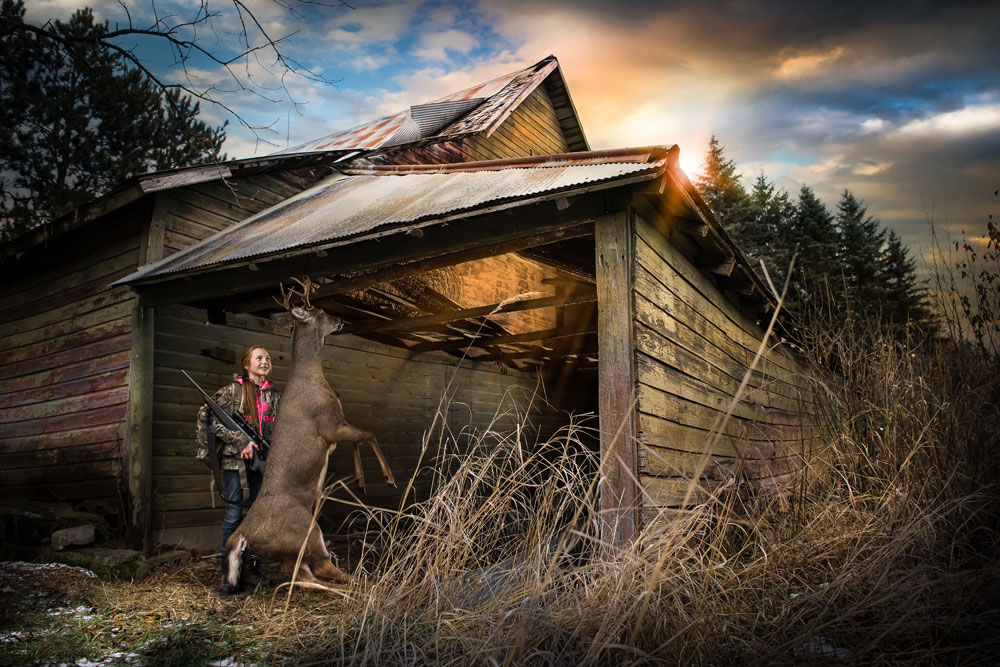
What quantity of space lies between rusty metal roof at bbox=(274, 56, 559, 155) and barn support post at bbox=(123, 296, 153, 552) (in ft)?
12.9

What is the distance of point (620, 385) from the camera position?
4.08m

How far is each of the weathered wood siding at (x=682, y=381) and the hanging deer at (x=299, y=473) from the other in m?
1.94

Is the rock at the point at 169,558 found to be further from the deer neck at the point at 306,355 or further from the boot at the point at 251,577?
the deer neck at the point at 306,355

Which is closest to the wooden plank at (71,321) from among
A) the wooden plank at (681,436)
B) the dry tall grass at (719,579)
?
the dry tall grass at (719,579)

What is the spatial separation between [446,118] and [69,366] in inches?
270

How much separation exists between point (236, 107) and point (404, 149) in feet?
13.9

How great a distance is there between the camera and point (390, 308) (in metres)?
7.63

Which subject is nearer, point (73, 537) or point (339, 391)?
point (73, 537)

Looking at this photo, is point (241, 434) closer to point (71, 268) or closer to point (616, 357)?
point (616, 357)

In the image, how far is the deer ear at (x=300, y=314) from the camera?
504 centimetres

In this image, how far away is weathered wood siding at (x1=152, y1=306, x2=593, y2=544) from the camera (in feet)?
21.8

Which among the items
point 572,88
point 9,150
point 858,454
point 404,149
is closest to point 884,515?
point 858,454

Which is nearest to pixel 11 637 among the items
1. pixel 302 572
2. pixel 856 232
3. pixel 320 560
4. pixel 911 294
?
pixel 302 572

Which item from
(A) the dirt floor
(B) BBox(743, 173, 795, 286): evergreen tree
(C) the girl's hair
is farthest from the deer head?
(B) BBox(743, 173, 795, 286): evergreen tree
